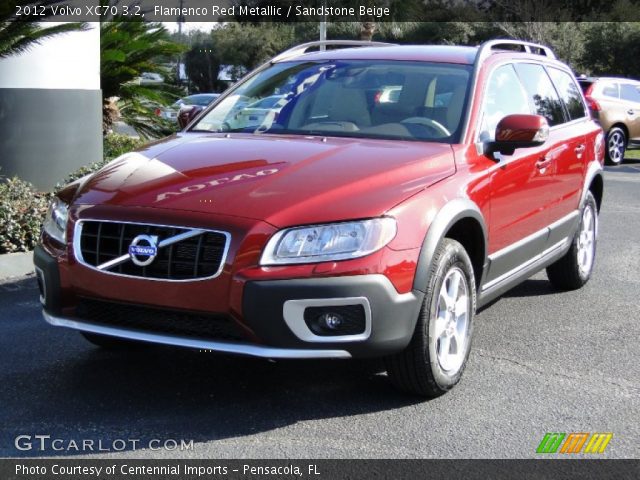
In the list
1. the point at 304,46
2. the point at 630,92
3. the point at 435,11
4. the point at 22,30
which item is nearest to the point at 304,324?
the point at 304,46

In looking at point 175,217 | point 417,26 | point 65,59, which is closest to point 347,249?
point 175,217

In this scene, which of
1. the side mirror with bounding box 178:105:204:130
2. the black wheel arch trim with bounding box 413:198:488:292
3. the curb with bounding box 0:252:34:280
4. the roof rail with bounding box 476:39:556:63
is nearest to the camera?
the black wheel arch trim with bounding box 413:198:488:292

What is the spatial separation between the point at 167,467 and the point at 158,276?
818 millimetres

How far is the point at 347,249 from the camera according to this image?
384 centimetres

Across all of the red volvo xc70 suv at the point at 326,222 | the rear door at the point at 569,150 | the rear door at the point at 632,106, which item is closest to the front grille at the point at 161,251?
the red volvo xc70 suv at the point at 326,222

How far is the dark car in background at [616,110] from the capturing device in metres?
17.5

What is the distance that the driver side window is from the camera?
16.8 ft

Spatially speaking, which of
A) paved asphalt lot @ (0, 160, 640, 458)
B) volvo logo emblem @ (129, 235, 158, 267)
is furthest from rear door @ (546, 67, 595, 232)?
volvo logo emblem @ (129, 235, 158, 267)

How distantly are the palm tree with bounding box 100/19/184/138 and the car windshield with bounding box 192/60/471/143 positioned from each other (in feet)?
18.3

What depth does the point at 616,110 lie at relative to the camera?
696 inches

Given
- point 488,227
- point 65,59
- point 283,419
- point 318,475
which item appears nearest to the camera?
point 318,475

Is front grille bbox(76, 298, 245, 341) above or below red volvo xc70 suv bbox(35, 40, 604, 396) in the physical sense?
below

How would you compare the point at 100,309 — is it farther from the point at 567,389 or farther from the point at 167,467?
the point at 567,389

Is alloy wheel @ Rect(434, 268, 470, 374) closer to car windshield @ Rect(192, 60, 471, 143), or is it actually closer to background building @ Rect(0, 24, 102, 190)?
car windshield @ Rect(192, 60, 471, 143)
